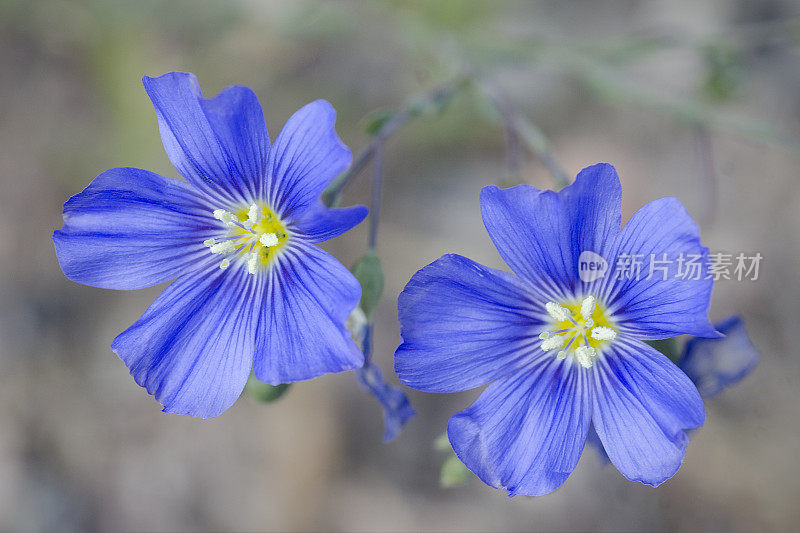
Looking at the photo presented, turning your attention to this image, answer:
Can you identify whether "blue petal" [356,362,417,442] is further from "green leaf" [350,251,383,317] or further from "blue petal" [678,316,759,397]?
"blue petal" [678,316,759,397]

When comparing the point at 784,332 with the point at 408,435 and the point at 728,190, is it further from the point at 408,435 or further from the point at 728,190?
the point at 408,435

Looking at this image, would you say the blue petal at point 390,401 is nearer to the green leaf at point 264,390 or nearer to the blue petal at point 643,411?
the green leaf at point 264,390

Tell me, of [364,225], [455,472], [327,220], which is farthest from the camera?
[364,225]

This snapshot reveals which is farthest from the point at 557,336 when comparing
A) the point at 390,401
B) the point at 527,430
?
the point at 390,401

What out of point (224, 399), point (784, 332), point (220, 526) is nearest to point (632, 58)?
point (784, 332)

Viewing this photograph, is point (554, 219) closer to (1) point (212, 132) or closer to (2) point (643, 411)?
(2) point (643, 411)

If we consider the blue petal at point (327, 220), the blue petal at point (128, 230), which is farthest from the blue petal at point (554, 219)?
the blue petal at point (128, 230)

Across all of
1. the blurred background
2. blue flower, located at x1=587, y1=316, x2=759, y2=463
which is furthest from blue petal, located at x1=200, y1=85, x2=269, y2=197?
the blurred background
